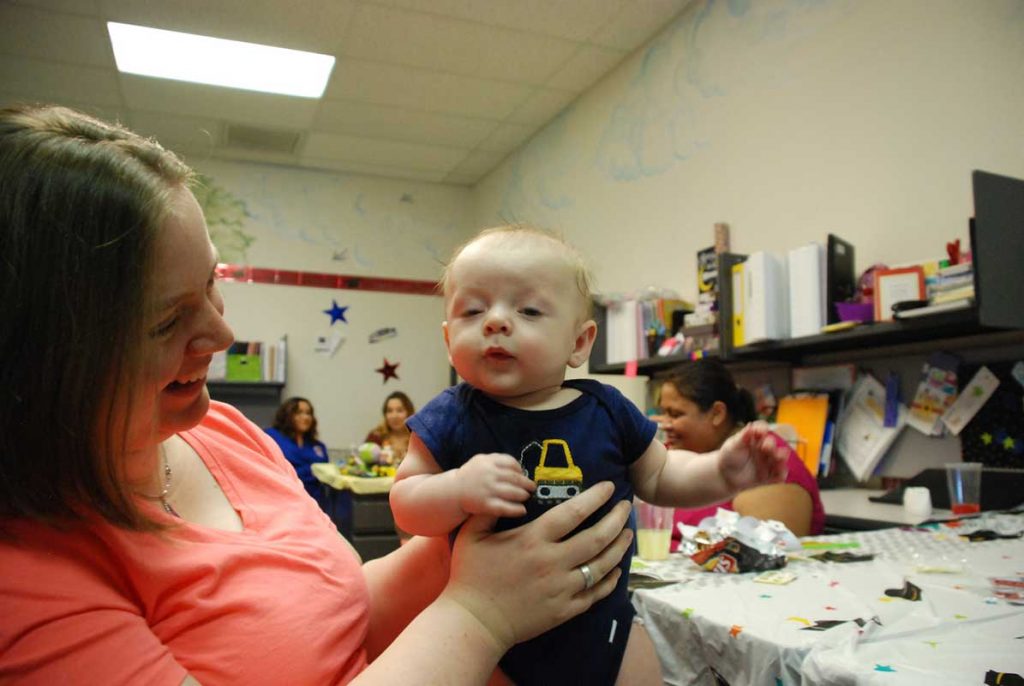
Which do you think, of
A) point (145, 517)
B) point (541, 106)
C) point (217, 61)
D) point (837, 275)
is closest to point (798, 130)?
point (837, 275)

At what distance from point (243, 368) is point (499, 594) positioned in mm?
5941

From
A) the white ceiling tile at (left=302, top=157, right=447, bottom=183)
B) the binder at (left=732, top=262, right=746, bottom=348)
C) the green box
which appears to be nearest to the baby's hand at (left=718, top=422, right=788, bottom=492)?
the binder at (left=732, top=262, right=746, bottom=348)

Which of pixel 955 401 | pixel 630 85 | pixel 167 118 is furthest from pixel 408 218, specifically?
pixel 955 401

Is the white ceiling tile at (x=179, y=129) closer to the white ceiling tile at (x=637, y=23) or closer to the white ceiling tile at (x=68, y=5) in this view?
the white ceiling tile at (x=68, y=5)

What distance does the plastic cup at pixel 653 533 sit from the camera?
1.82 metres

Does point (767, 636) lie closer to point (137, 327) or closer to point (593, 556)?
point (593, 556)

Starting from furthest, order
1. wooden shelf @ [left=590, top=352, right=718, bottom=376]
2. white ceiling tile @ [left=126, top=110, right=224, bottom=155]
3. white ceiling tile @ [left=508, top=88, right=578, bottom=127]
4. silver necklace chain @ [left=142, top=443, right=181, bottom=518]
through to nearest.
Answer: white ceiling tile @ [left=126, top=110, right=224, bottom=155] < white ceiling tile @ [left=508, top=88, right=578, bottom=127] < wooden shelf @ [left=590, top=352, right=718, bottom=376] < silver necklace chain @ [left=142, top=443, right=181, bottom=518]

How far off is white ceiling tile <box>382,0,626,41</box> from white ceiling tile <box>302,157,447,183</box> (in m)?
2.80

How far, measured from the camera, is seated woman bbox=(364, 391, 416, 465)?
6.27 m

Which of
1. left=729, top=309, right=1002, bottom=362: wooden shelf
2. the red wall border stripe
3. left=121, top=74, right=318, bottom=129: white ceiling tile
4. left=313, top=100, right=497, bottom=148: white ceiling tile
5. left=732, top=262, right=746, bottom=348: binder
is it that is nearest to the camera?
left=729, top=309, right=1002, bottom=362: wooden shelf

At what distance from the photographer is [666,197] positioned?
14.1ft

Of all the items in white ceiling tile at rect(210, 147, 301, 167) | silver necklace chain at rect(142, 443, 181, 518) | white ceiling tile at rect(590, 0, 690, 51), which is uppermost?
white ceiling tile at rect(590, 0, 690, 51)

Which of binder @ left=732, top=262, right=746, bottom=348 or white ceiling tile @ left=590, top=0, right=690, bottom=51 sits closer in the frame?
binder @ left=732, top=262, right=746, bottom=348

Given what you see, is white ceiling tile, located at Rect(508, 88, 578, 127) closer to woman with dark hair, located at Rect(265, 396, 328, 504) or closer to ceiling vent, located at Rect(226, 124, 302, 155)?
ceiling vent, located at Rect(226, 124, 302, 155)
